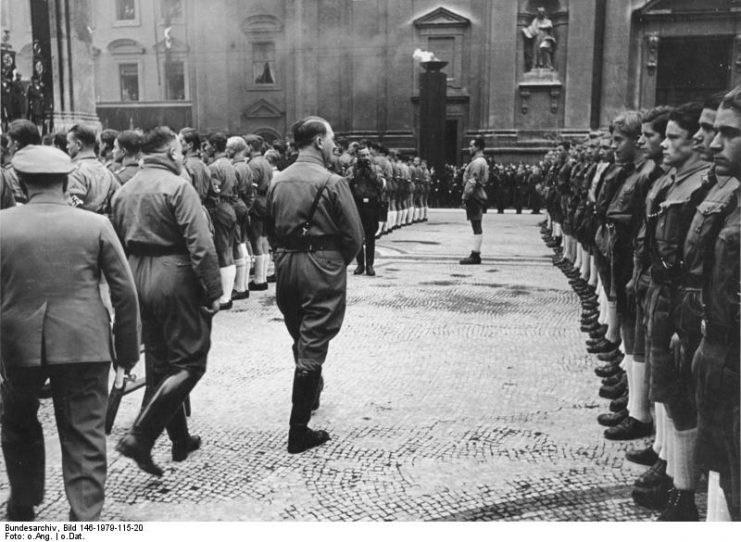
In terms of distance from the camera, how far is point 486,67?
1206 inches

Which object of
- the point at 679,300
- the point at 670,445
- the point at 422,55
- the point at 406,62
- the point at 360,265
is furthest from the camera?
the point at 406,62

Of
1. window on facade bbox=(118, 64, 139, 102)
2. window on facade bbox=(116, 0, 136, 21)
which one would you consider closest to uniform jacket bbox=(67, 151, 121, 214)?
window on facade bbox=(116, 0, 136, 21)

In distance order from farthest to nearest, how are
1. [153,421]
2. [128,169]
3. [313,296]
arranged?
1. [128,169]
2. [313,296]
3. [153,421]

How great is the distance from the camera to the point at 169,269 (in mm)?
4312

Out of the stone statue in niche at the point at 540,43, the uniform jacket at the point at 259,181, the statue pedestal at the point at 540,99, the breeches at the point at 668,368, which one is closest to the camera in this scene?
the breeches at the point at 668,368

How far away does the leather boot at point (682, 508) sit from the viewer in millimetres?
3648

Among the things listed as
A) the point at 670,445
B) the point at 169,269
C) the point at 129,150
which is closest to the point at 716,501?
the point at 670,445

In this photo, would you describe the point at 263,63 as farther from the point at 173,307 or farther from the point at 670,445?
the point at 670,445

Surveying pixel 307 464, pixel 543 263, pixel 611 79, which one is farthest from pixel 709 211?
pixel 611 79

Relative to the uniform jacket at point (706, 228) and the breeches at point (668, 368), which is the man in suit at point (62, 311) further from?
the breeches at point (668, 368)

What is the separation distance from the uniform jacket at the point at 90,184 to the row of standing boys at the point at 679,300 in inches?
162

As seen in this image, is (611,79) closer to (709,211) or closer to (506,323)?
(506,323)

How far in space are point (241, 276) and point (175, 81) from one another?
26432mm

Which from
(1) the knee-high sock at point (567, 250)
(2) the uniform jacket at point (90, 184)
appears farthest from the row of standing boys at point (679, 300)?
(1) the knee-high sock at point (567, 250)
